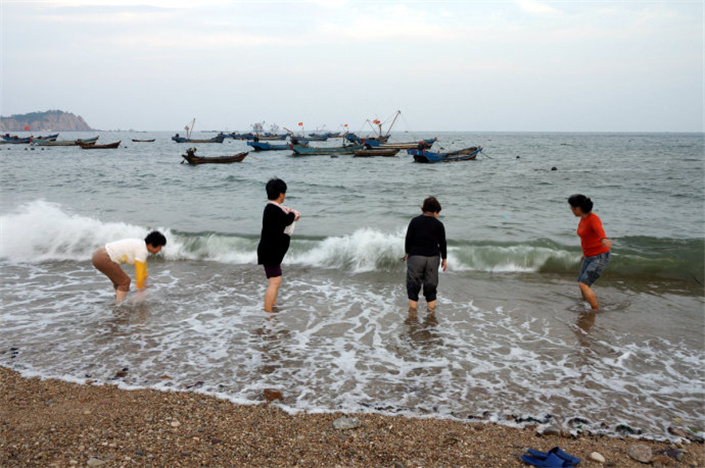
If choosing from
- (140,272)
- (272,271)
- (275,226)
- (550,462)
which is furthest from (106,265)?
(550,462)

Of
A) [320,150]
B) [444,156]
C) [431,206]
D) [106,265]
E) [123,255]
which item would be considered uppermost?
[320,150]

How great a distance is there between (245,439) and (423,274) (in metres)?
3.55

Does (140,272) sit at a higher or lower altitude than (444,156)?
→ lower

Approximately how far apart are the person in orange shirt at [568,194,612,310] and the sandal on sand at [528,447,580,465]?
3946mm

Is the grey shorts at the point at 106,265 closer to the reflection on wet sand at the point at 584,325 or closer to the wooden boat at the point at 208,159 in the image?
the reflection on wet sand at the point at 584,325

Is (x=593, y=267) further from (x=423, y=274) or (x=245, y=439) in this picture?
(x=245, y=439)

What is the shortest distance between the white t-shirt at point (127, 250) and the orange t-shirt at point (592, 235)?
612 centimetres

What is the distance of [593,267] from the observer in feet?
22.0

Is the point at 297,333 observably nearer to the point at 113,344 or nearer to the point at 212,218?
the point at 113,344

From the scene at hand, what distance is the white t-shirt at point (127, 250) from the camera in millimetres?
6168

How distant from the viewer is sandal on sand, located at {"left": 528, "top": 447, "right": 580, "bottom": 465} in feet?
10.8

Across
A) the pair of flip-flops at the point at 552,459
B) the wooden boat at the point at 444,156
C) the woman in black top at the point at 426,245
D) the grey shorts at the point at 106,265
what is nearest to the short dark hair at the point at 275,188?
the woman in black top at the point at 426,245

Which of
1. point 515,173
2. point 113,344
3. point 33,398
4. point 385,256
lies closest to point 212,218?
point 385,256

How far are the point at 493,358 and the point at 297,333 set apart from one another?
7.94 feet
